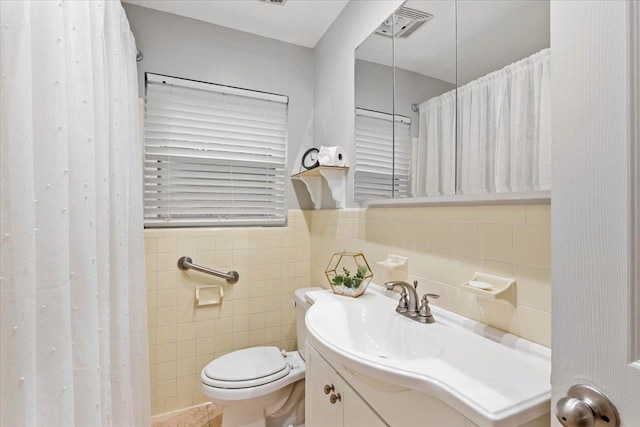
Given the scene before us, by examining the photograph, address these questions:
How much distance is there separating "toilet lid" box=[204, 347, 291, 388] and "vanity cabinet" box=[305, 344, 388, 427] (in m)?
0.32

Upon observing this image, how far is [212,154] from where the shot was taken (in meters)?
1.92

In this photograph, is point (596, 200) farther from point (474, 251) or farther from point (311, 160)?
point (311, 160)

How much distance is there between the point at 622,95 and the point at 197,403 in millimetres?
2287

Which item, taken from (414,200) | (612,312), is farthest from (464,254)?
(612,312)

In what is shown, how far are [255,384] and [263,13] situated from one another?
2059 millimetres

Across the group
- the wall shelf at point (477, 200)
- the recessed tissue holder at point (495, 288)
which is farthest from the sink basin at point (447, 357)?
the wall shelf at point (477, 200)

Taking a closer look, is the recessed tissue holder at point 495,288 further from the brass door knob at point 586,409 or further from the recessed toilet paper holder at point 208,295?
the recessed toilet paper holder at point 208,295

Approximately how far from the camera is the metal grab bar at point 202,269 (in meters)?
1.81

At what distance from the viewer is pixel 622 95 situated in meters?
0.41

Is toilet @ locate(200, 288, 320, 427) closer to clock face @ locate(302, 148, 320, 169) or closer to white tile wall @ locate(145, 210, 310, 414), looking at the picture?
white tile wall @ locate(145, 210, 310, 414)

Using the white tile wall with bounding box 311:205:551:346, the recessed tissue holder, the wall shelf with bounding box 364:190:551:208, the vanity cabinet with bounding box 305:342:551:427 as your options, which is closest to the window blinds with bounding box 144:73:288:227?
the white tile wall with bounding box 311:205:551:346

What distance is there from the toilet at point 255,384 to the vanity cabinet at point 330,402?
0.98 feet

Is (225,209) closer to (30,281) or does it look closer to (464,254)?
(30,281)

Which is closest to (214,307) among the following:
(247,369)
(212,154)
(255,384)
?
(247,369)
